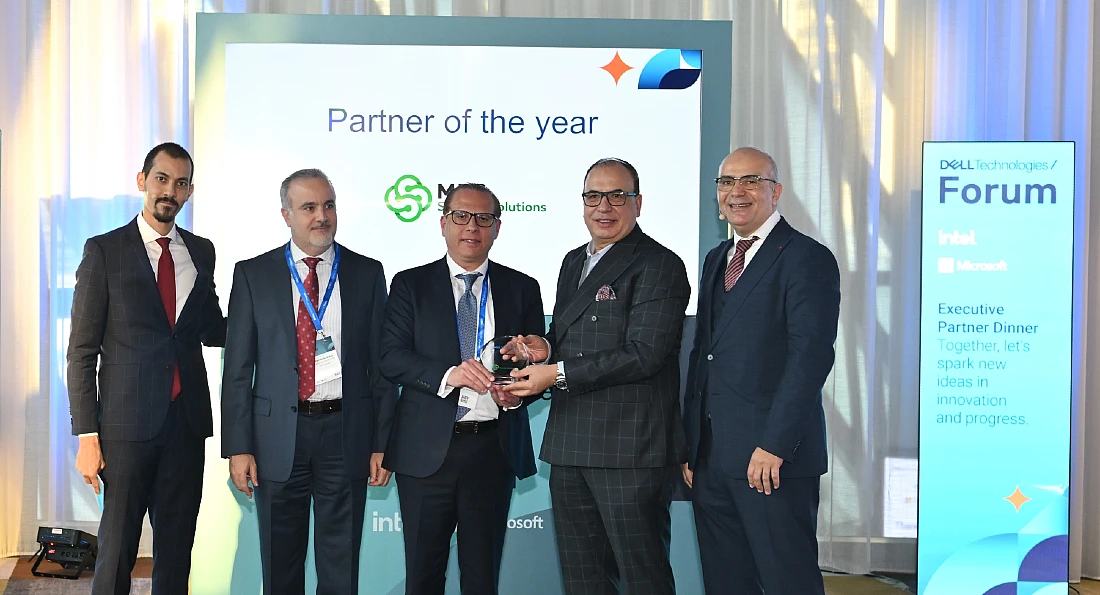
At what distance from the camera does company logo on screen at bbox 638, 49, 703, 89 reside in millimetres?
3740

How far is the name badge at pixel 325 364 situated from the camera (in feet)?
10.1

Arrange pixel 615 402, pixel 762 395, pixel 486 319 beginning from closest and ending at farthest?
pixel 762 395, pixel 615 402, pixel 486 319

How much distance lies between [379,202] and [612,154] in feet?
3.27

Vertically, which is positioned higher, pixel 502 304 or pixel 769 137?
pixel 769 137

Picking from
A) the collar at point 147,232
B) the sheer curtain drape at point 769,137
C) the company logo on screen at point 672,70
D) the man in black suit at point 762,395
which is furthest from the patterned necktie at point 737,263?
the sheer curtain drape at point 769,137

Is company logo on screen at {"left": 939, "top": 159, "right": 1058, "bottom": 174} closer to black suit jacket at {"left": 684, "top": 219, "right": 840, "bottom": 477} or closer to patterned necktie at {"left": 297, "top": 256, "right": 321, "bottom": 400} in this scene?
black suit jacket at {"left": 684, "top": 219, "right": 840, "bottom": 477}

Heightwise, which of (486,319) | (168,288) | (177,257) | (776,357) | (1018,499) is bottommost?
(1018,499)

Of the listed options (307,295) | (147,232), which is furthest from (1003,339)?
(147,232)

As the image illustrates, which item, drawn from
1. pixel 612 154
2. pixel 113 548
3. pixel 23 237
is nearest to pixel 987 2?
pixel 612 154

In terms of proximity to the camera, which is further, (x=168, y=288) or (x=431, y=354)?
(x=168, y=288)

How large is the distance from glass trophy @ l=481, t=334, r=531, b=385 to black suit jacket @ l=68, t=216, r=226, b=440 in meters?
1.14

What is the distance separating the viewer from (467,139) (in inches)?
147

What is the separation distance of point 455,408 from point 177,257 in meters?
1.21

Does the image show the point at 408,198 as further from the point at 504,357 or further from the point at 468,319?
the point at 504,357
